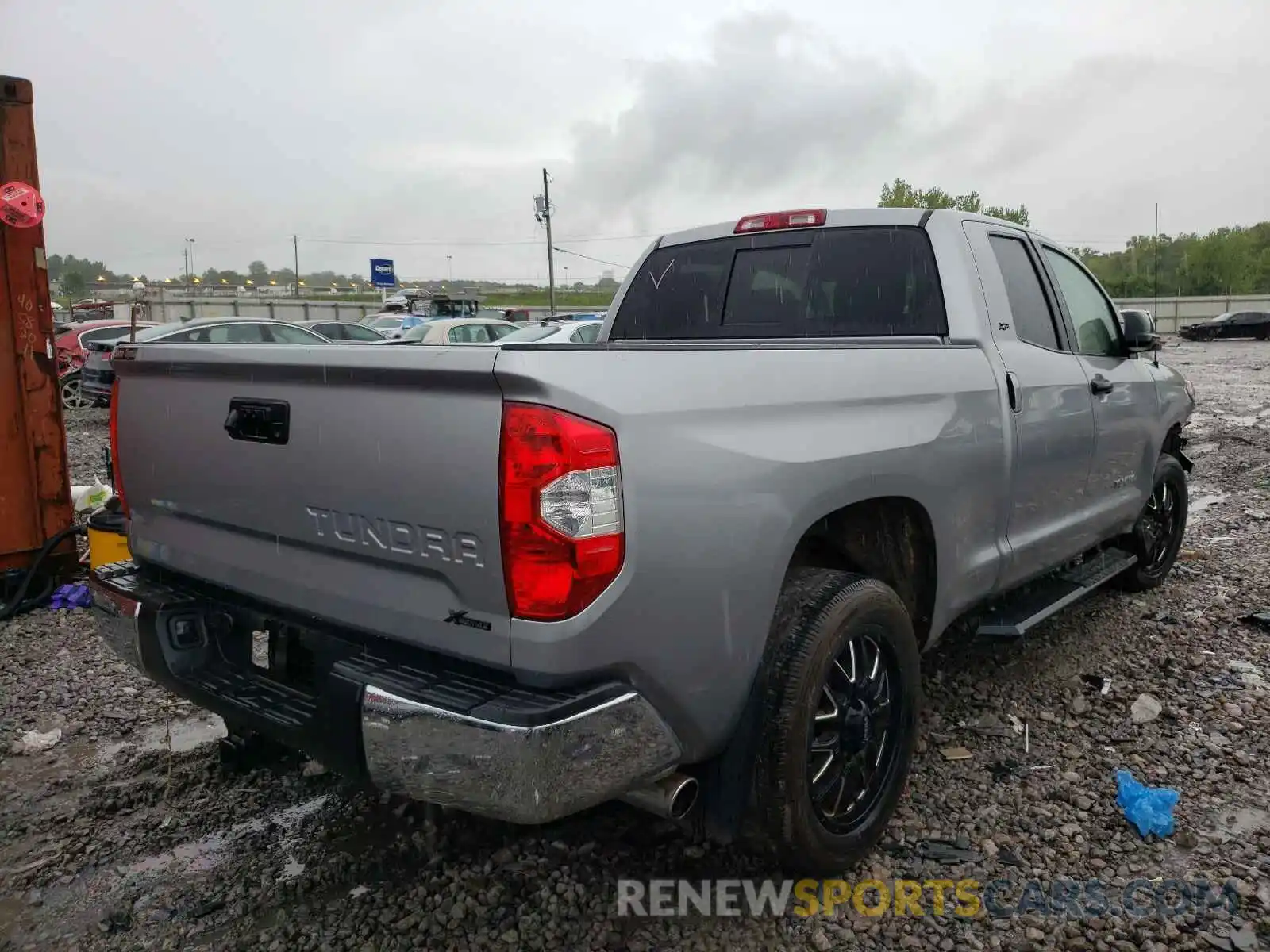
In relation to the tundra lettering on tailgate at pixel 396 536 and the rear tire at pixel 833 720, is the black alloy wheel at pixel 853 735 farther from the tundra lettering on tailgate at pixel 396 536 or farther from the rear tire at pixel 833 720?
the tundra lettering on tailgate at pixel 396 536

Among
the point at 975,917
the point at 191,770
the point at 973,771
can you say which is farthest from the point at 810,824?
the point at 191,770

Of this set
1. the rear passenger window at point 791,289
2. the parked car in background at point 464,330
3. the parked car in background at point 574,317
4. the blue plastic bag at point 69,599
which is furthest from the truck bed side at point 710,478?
the parked car in background at point 464,330

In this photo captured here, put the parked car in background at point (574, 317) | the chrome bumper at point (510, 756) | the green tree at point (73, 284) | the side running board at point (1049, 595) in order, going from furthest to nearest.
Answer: the green tree at point (73, 284), the parked car in background at point (574, 317), the side running board at point (1049, 595), the chrome bumper at point (510, 756)

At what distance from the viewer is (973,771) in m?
3.32

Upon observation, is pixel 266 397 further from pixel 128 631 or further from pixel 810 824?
pixel 810 824

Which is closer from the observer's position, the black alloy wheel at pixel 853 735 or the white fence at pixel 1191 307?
the black alloy wheel at pixel 853 735

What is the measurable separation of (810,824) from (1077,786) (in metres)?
1.32

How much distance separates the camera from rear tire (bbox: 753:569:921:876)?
2.32 metres

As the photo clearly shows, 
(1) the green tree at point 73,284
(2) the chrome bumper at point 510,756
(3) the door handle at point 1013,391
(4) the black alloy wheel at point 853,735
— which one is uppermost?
(1) the green tree at point 73,284

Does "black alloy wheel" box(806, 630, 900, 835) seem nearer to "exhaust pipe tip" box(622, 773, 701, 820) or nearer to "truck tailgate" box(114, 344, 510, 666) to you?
"exhaust pipe tip" box(622, 773, 701, 820)

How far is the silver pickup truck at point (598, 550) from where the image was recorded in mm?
1909

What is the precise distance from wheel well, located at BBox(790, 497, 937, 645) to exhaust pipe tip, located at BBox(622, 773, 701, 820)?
2.36 ft

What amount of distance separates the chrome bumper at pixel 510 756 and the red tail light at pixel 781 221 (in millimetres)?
2479

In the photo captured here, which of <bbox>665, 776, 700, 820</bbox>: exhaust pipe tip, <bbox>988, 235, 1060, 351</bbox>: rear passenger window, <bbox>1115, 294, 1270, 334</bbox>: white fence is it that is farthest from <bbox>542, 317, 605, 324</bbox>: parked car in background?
<bbox>1115, 294, 1270, 334</bbox>: white fence
